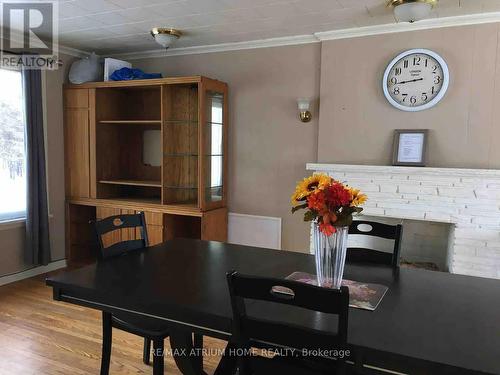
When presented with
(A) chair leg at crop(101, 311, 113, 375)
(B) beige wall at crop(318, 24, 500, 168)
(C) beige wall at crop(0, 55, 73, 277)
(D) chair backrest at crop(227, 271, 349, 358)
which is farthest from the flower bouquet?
(C) beige wall at crop(0, 55, 73, 277)

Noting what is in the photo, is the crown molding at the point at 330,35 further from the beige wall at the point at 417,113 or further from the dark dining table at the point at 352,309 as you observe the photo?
the dark dining table at the point at 352,309

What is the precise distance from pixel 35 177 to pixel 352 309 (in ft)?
11.8

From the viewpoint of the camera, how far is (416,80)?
3.33 meters

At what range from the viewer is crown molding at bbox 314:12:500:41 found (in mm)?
3068

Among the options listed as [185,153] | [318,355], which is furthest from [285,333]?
[185,153]

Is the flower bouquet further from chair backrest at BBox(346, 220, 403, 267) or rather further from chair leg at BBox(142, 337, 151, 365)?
chair leg at BBox(142, 337, 151, 365)

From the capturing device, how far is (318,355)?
1.29 meters

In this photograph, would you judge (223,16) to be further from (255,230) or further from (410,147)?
(255,230)

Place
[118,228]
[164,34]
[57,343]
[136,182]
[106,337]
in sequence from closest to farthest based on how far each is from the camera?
[106,337], [118,228], [57,343], [164,34], [136,182]

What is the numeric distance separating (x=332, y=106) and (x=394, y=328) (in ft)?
8.58

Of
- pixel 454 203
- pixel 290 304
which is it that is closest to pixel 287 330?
pixel 290 304

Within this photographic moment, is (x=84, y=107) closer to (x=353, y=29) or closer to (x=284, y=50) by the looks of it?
(x=284, y=50)

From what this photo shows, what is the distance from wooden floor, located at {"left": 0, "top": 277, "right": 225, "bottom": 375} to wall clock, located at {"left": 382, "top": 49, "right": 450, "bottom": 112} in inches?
94.7

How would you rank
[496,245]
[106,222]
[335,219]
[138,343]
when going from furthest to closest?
[496,245], [138,343], [106,222], [335,219]
